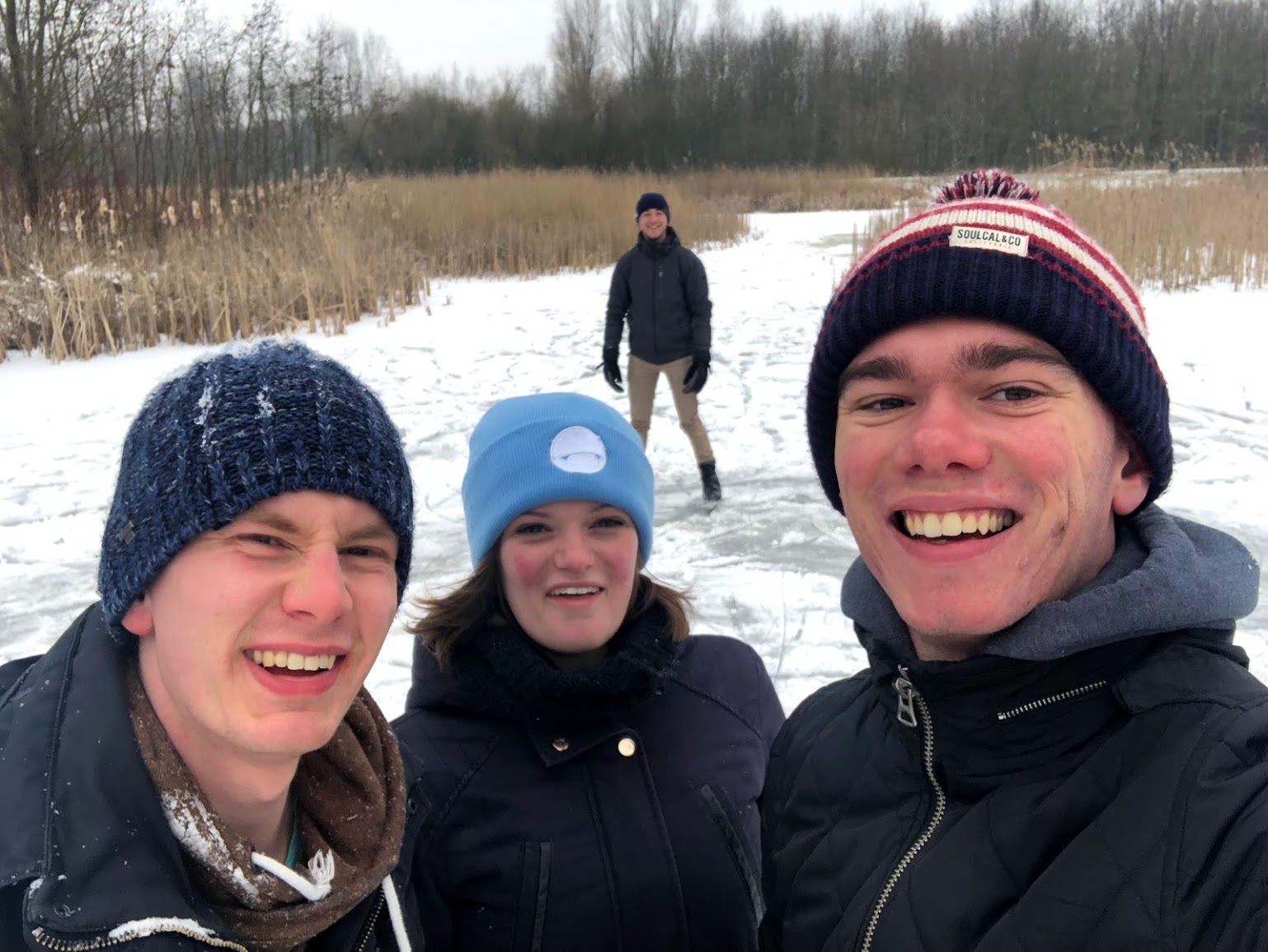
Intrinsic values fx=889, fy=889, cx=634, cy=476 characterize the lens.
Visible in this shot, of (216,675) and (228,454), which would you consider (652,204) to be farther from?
(216,675)

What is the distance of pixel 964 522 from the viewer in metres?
1.12

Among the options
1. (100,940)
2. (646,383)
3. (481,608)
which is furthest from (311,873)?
(646,383)

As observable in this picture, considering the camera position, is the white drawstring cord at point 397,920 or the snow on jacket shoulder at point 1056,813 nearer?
the snow on jacket shoulder at point 1056,813

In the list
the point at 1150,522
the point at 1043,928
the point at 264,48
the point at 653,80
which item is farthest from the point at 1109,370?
the point at 653,80

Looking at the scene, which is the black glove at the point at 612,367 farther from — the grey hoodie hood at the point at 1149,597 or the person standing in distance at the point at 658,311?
the grey hoodie hood at the point at 1149,597

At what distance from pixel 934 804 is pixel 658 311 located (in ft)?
17.2

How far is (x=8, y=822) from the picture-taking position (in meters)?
1.03

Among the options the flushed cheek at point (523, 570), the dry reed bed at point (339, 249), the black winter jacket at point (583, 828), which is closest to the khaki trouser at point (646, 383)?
the flushed cheek at point (523, 570)

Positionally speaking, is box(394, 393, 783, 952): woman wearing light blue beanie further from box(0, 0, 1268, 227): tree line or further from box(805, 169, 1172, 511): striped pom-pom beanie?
box(0, 0, 1268, 227): tree line

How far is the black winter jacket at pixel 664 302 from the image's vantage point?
6.10 meters

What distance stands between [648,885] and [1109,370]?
120 cm

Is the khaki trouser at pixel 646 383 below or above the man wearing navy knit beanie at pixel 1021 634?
below

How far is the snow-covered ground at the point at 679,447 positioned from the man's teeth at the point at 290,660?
4.09 ft

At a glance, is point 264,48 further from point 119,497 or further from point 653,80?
point 653,80
